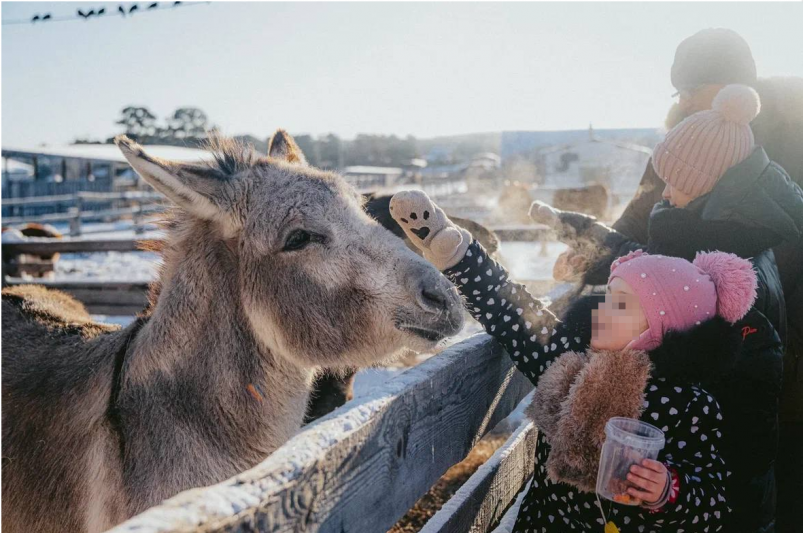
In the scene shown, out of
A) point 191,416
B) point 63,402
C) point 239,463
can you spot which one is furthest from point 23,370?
point 239,463

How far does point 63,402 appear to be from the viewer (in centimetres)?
232

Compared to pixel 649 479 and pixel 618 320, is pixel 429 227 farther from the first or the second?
pixel 649 479

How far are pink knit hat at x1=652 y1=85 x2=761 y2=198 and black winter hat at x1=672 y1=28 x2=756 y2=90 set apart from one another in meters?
0.71

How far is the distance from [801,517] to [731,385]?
127 cm

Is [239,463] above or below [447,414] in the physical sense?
below

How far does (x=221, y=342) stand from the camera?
7.14 ft

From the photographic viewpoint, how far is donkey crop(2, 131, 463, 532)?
2.03 m


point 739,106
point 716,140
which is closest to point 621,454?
point 716,140

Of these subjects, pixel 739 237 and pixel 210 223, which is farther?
pixel 210 223

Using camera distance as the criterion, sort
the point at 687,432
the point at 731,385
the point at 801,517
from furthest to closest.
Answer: the point at 801,517
the point at 731,385
the point at 687,432

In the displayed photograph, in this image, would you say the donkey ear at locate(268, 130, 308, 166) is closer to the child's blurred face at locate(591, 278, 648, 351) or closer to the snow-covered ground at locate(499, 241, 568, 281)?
the child's blurred face at locate(591, 278, 648, 351)

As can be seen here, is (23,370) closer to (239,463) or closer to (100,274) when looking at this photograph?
(239,463)

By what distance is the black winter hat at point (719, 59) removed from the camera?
2721mm

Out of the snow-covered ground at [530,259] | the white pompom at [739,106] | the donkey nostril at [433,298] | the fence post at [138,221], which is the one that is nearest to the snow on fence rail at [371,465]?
the donkey nostril at [433,298]
